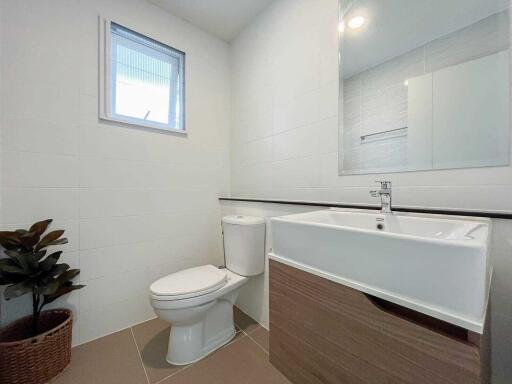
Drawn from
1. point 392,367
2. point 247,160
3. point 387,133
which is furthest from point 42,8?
point 392,367

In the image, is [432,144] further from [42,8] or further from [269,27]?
[42,8]

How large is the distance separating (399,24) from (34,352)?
235cm

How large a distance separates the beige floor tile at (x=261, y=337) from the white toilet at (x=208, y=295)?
0.47 ft

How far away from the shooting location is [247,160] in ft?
5.92

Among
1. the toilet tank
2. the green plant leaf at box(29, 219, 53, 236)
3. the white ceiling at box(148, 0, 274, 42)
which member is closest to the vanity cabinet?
the toilet tank

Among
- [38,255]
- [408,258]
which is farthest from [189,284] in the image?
[408,258]

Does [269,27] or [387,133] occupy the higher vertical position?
[269,27]

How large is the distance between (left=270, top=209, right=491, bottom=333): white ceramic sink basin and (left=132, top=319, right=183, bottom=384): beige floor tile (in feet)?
2.93

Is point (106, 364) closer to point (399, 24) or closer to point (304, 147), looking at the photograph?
point (304, 147)

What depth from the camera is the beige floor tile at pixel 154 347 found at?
43.3 inches

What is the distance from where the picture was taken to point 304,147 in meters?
1.35

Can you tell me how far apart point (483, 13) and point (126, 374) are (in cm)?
225

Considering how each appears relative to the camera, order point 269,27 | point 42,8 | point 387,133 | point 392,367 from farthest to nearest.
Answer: point 269,27 → point 42,8 → point 387,133 → point 392,367

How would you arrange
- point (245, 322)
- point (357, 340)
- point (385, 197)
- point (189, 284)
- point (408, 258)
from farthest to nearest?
1. point (245, 322)
2. point (189, 284)
3. point (385, 197)
4. point (357, 340)
5. point (408, 258)
